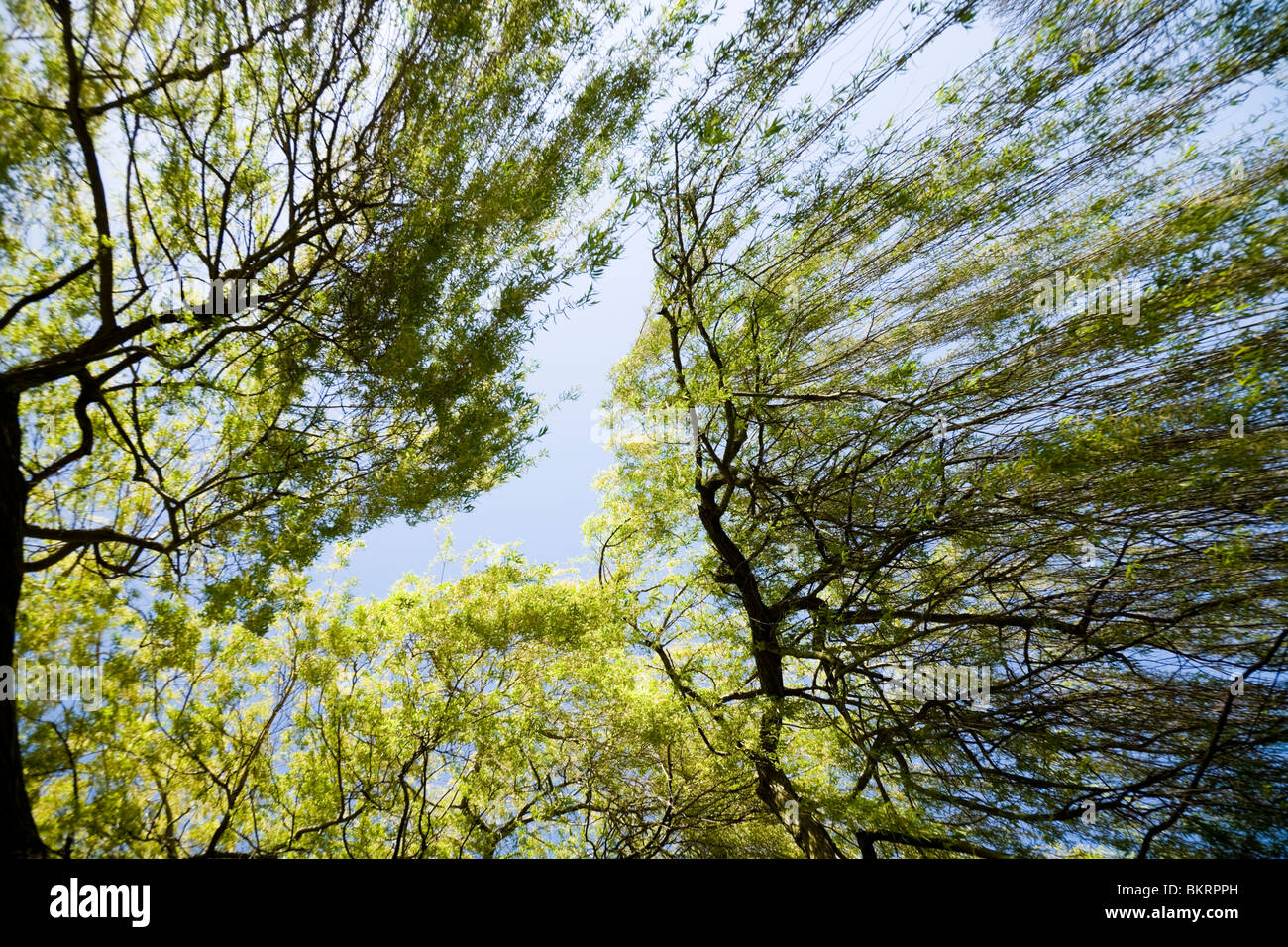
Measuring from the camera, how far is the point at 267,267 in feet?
8.15

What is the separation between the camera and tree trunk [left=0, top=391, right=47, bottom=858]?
1.83m

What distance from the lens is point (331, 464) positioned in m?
2.75

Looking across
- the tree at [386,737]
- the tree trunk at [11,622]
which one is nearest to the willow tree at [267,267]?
the tree trunk at [11,622]

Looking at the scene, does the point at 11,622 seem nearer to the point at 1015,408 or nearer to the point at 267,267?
the point at 267,267

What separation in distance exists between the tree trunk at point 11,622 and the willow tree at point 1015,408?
3.24 metres

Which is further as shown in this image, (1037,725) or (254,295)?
(1037,725)

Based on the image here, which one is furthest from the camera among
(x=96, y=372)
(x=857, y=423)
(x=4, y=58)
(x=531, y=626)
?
(x=531, y=626)

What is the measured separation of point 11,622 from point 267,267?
180 centimetres

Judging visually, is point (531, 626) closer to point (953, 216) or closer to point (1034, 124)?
point (953, 216)

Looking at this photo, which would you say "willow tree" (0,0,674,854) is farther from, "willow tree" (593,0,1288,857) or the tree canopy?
"willow tree" (593,0,1288,857)

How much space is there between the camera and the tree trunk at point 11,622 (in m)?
1.83

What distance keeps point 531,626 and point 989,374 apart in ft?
11.4

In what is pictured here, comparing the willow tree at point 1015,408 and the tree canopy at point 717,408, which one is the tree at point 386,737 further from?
the willow tree at point 1015,408
